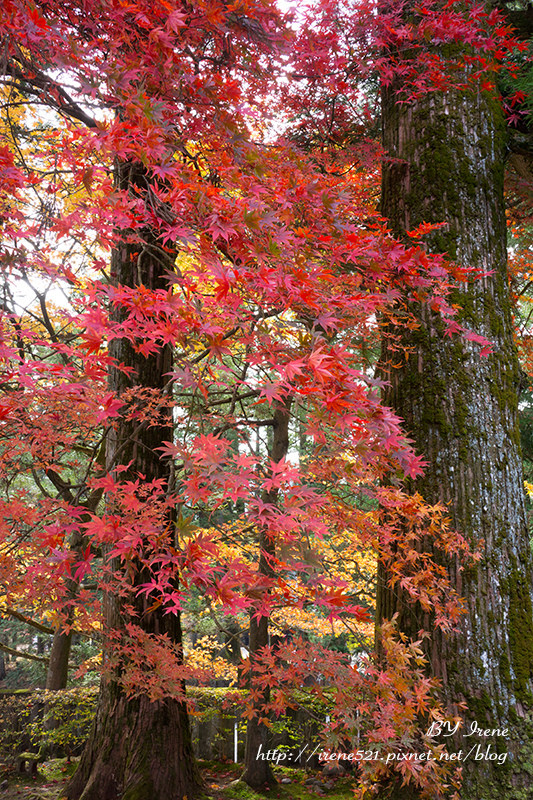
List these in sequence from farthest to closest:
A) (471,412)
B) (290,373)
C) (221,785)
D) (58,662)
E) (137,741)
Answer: (58,662)
(221,785)
(137,741)
(471,412)
(290,373)

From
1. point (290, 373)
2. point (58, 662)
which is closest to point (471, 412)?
point (290, 373)

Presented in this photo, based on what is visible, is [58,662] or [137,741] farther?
[58,662]

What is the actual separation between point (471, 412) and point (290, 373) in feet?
5.53

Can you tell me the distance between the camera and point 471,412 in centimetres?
303

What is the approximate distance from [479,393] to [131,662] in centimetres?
272

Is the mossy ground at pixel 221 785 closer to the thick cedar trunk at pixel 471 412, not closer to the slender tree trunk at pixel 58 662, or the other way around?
the slender tree trunk at pixel 58 662

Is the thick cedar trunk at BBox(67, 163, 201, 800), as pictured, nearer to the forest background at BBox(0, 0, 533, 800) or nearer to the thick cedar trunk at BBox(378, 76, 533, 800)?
the forest background at BBox(0, 0, 533, 800)

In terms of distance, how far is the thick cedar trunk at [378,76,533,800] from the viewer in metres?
2.65

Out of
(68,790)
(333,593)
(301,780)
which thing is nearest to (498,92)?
(333,593)

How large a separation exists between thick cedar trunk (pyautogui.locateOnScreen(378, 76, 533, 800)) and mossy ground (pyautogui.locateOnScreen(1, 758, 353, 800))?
3.34 metres

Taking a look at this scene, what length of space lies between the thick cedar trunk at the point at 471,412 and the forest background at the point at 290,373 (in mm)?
15

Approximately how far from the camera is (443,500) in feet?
9.59

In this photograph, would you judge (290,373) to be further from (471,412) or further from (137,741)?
(137,741)

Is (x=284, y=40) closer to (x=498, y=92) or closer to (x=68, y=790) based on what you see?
(x=498, y=92)
